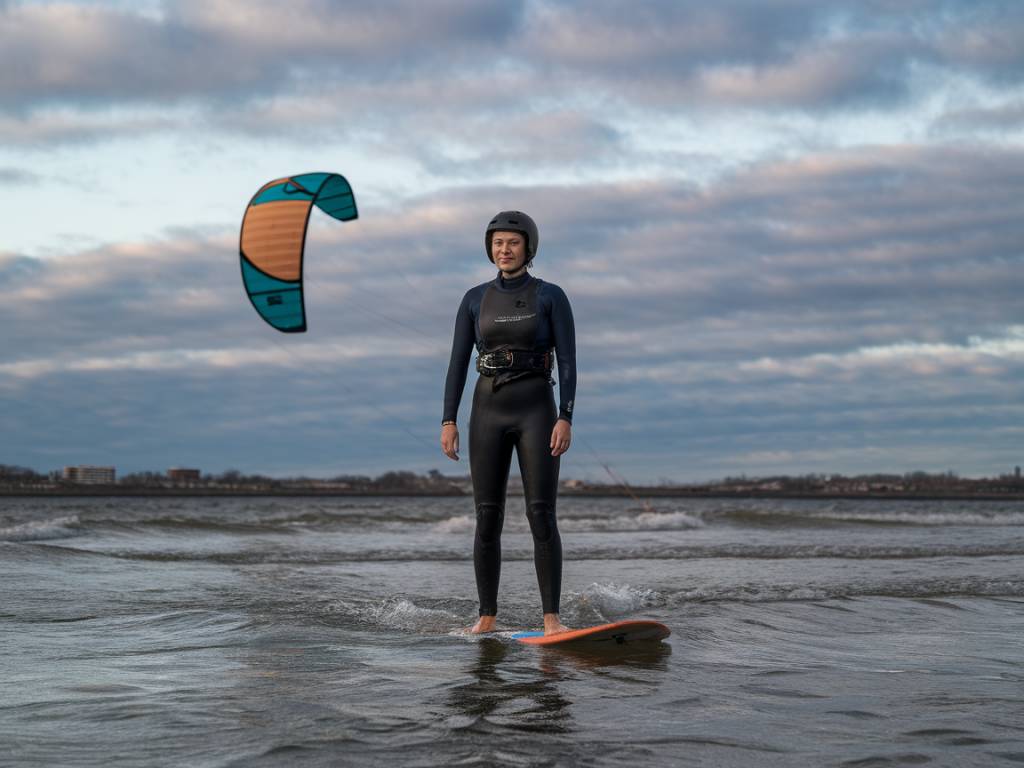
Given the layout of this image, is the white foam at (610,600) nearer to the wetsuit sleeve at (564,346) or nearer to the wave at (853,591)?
the wave at (853,591)

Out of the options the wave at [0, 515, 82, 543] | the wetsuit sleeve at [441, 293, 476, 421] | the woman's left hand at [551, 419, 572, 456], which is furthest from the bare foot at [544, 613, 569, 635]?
the wave at [0, 515, 82, 543]

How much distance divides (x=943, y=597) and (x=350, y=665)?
17.2 ft

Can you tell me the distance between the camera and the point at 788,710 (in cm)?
345

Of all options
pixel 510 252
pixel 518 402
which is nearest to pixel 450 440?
pixel 518 402

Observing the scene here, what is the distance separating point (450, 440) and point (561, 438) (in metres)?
0.62

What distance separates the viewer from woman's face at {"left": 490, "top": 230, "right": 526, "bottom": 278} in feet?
17.8

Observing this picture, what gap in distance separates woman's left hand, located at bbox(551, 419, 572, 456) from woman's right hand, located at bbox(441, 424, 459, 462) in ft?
1.84

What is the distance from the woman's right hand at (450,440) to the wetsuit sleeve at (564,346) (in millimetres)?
575

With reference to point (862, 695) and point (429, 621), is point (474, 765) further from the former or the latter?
point (429, 621)

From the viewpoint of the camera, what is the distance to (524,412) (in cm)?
530

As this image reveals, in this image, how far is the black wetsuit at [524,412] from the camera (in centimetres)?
529

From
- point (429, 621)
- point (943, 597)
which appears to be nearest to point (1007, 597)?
point (943, 597)

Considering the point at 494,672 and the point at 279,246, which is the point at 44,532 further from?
the point at 494,672

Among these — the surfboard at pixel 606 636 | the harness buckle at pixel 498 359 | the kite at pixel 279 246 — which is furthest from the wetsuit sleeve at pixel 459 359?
the kite at pixel 279 246
